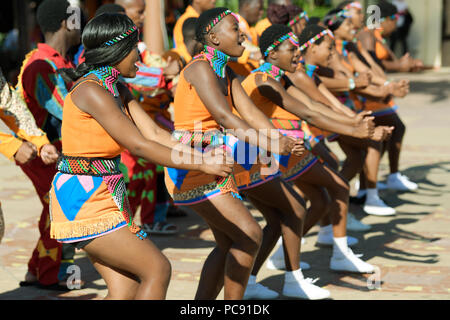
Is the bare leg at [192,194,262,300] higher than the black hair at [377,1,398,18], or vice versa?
the black hair at [377,1,398,18]

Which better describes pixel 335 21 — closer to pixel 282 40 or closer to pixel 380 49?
pixel 380 49

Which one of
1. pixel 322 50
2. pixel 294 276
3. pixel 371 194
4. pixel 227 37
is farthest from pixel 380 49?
pixel 227 37

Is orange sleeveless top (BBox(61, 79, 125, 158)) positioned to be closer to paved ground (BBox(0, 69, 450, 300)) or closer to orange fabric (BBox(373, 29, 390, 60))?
paved ground (BBox(0, 69, 450, 300))

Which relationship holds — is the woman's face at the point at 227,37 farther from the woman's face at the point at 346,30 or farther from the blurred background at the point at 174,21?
the woman's face at the point at 346,30

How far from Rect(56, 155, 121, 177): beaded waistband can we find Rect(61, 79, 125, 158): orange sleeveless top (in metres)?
0.02

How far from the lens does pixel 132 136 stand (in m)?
3.71

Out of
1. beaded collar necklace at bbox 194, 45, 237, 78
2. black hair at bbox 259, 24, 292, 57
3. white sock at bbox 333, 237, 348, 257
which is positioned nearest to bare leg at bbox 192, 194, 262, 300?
beaded collar necklace at bbox 194, 45, 237, 78

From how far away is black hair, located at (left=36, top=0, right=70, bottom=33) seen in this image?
579 cm

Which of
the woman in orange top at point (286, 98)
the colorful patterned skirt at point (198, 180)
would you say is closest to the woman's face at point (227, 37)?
the colorful patterned skirt at point (198, 180)

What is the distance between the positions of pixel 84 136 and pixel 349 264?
10.0 ft

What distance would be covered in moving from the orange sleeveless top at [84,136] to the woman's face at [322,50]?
3.27m

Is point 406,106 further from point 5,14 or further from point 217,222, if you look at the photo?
point 217,222

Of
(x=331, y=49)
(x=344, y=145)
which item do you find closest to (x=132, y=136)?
(x=331, y=49)

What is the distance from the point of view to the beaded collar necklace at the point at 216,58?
4727 millimetres
